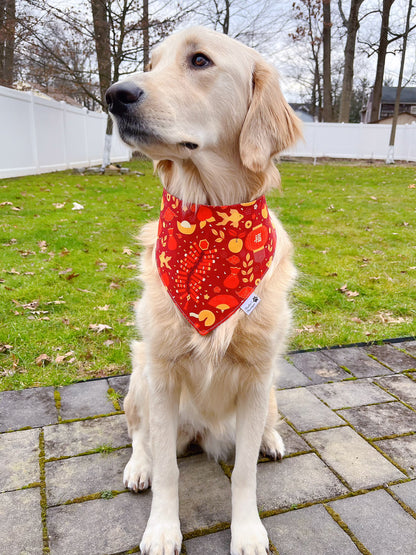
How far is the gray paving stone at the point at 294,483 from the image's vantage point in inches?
78.2

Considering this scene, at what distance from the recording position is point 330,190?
11.0 meters

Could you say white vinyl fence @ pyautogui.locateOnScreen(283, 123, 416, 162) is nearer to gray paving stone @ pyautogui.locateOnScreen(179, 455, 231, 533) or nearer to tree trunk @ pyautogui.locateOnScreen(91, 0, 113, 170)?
tree trunk @ pyautogui.locateOnScreen(91, 0, 113, 170)

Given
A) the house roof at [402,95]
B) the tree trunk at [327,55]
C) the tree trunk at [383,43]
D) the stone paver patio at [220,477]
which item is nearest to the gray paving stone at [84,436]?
the stone paver patio at [220,477]

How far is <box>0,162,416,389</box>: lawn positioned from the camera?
3322mm

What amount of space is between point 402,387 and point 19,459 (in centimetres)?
223

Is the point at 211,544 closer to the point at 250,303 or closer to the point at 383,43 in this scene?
the point at 250,303

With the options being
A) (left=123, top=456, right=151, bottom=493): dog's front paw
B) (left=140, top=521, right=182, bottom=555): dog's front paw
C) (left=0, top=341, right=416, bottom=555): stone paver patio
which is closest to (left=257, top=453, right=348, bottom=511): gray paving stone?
(left=0, top=341, right=416, bottom=555): stone paver patio

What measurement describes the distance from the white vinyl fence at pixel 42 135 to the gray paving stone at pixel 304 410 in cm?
855

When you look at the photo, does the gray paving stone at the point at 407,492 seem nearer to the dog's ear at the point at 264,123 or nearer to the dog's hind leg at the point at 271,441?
the dog's hind leg at the point at 271,441

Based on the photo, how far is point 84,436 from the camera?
92.4 inches

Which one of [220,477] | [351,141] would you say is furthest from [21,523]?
[351,141]

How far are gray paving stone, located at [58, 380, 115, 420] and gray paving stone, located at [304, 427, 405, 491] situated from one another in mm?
1161

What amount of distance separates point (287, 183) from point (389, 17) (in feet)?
41.2

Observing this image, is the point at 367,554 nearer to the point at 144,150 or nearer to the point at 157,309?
the point at 157,309
